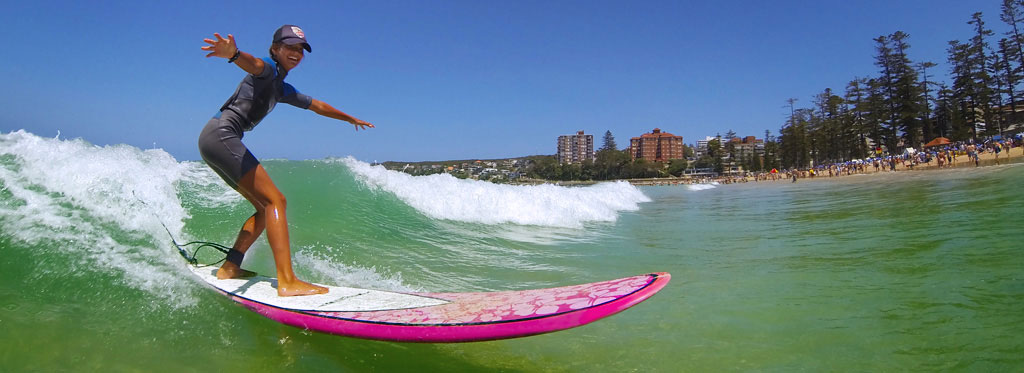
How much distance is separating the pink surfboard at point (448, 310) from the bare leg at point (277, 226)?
0.30 feet

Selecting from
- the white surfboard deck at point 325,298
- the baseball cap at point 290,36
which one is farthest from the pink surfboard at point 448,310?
the baseball cap at point 290,36

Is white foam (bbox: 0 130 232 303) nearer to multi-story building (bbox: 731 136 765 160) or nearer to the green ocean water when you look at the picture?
the green ocean water

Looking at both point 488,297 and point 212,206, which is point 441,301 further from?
Result: point 212,206

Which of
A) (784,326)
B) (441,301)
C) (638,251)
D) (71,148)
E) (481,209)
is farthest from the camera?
(481,209)

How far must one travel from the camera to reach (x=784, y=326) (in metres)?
3.03

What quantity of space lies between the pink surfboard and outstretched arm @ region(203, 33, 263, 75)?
140 centimetres

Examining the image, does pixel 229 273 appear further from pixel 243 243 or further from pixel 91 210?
pixel 91 210

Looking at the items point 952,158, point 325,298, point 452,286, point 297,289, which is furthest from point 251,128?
point 952,158

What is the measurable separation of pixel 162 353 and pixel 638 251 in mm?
5461

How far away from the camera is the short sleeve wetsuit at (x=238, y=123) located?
10.1 ft

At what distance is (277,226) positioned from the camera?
3.03 m

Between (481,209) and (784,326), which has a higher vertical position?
(481,209)

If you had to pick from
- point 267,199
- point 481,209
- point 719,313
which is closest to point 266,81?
point 267,199

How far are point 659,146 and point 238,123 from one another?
627 feet
